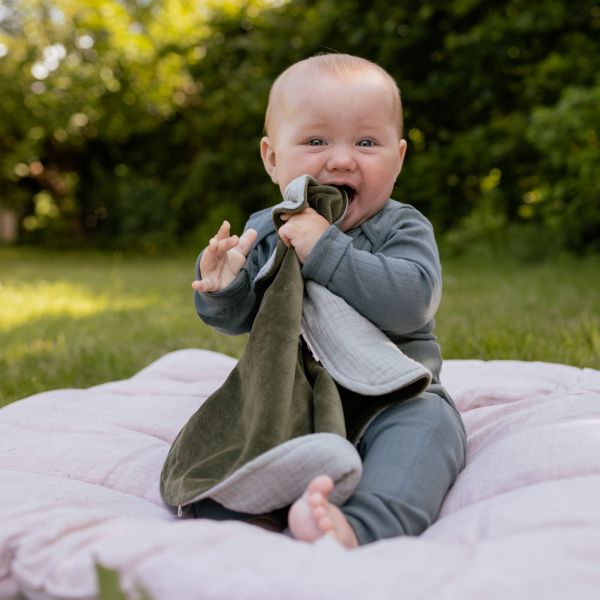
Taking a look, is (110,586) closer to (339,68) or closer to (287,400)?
(287,400)

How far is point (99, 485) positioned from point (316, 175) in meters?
0.85

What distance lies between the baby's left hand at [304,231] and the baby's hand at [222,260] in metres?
0.12

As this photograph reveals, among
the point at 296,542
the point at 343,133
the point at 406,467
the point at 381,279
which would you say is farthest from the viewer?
the point at 343,133

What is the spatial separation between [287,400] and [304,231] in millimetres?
390

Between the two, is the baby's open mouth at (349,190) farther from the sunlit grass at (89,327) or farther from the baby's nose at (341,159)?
the sunlit grass at (89,327)

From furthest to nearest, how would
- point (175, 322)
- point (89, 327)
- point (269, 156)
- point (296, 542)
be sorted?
point (175, 322), point (89, 327), point (269, 156), point (296, 542)

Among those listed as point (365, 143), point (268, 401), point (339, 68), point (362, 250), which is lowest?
point (268, 401)

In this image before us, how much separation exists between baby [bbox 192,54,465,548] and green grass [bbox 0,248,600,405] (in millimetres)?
1279

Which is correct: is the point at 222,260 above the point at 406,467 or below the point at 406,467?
above

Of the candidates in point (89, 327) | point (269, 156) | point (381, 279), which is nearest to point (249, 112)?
point (89, 327)

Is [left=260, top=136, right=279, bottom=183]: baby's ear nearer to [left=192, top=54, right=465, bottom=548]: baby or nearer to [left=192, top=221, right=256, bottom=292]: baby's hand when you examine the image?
[left=192, top=54, right=465, bottom=548]: baby

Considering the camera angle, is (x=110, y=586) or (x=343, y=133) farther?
(x=343, y=133)

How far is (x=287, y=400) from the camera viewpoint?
1.53 m

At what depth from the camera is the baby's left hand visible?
1.72 meters
